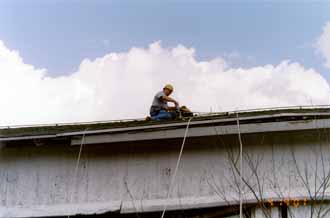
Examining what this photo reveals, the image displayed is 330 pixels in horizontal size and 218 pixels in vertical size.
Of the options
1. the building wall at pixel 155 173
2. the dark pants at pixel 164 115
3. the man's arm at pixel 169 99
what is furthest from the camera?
the man's arm at pixel 169 99

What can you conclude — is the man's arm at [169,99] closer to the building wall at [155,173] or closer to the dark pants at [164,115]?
the dark pants at [164,115]

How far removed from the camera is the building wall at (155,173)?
247 inches

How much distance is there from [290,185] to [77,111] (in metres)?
7.81

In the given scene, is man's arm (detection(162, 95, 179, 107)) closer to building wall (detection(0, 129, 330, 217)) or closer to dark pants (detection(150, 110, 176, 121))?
dark pants (detection(150, 110, 176, 121))

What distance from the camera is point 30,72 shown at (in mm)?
10594

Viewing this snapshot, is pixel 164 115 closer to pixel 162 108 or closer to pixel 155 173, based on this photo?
pixel 162 108

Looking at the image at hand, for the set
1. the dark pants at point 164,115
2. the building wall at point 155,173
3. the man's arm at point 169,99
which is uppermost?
the man's arm at point 169,99

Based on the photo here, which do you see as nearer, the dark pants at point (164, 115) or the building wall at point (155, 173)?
the building wall at point (155, 173)

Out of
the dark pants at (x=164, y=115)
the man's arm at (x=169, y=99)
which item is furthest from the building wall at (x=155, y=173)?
the man's arm at (x=169, y=99)

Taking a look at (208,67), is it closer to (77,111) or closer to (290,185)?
(77,111)

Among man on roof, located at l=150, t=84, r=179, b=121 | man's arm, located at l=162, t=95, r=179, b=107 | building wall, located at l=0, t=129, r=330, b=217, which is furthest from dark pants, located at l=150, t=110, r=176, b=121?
building wall, located at l=0, t=129, r=330, b=217

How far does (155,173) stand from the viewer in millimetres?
6691

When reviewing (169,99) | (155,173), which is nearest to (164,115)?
(169,99)

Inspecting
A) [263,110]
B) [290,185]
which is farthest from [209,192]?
[263,110]
